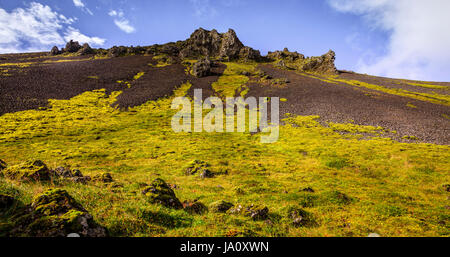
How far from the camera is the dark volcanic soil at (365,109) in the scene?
1780 inches

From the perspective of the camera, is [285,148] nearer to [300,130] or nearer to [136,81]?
[300,130]

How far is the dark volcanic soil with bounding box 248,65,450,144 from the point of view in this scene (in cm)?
4522

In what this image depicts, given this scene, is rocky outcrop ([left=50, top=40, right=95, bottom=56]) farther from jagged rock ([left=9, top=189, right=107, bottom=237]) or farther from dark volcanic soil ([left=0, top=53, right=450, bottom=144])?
jagged rock ([left=9, top=189, right=107, bottom=237])

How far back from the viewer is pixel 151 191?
13.6 metres

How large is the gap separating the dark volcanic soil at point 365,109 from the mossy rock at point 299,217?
43462 millimetres

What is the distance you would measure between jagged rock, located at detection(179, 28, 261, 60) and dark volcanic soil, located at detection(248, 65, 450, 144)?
271ft

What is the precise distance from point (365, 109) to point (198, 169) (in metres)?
61.1

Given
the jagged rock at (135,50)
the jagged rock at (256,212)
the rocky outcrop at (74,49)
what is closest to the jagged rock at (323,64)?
the jagged rock at (135,50)

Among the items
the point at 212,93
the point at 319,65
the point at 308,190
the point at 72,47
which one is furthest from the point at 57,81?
the point at 319,65

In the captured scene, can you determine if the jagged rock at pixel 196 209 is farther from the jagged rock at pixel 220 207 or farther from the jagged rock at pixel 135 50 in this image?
the jagged rock at pixel 135 50

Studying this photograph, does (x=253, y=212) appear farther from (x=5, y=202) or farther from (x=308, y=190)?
(x=5, y=202)
